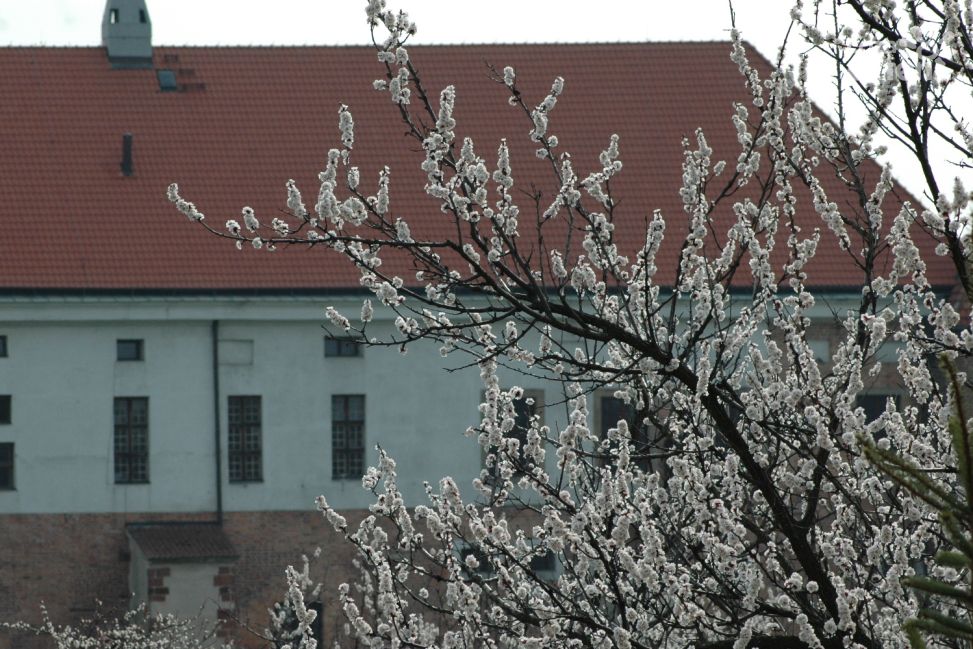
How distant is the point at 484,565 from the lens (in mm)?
17172

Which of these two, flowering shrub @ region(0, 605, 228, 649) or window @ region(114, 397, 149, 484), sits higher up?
window @ region(114, 397, 149, 484)

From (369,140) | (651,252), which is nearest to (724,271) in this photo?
(651,252)

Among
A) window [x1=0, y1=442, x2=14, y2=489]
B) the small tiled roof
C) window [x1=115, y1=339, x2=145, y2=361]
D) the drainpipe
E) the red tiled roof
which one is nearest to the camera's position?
the small tiled roof

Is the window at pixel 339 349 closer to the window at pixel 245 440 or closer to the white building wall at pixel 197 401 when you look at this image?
the white building wall at pixel 197 401

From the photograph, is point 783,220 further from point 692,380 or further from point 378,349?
point 692,380

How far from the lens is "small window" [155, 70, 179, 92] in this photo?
28984 mm

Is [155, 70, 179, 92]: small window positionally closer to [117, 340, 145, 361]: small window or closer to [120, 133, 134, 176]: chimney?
[120, 133, 134, 176]: chimney

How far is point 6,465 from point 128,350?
2467mm

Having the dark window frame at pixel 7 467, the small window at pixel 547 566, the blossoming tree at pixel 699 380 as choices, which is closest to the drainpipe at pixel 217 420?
the dark window frame at pixel 7 467

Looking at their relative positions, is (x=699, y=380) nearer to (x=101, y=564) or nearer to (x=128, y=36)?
(x=101, y=564)

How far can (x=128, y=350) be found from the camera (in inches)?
1013

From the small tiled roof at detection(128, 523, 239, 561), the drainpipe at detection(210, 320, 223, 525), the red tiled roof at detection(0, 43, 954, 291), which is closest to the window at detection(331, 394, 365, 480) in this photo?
the drainpipe at detection(210, 320, 223, 525)

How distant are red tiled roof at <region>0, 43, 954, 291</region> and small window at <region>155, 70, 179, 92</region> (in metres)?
0.13

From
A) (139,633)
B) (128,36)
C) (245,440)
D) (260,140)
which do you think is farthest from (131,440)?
(128,36)
